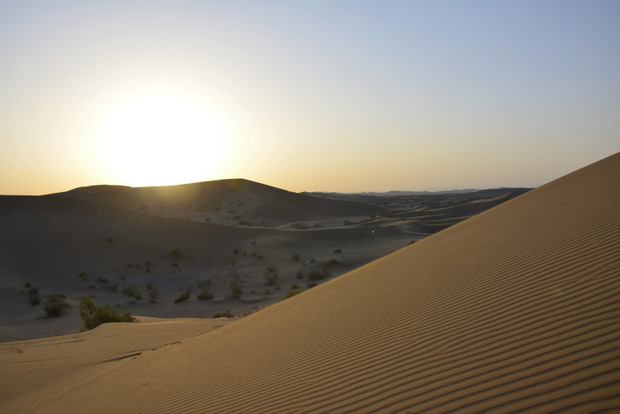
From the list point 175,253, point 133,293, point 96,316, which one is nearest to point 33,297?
point 133,293

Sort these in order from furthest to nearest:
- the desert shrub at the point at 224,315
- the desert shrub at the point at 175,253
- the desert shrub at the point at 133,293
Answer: the desert shrub at the point at 175,253
the desert shrub at the point at 133,293
the desert shrub at the point at 224,315

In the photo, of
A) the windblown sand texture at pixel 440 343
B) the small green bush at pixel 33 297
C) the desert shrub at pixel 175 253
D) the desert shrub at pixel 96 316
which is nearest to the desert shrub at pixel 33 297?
the small green bush at pixel 33 297

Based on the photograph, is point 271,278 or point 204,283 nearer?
point 271,278

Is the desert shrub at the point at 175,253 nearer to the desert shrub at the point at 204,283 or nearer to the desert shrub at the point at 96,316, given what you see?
the desert shrub at the point at 204,283

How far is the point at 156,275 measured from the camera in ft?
80.8

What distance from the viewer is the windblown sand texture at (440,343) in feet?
9.25

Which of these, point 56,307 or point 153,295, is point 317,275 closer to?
point 153,295

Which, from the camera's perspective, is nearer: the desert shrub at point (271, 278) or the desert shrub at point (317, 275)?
the desert shrub at point (317, 275)

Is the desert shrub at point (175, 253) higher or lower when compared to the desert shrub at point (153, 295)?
higher

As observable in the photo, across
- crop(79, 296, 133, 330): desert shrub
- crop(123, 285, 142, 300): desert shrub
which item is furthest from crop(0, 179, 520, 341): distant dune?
crop(79, 296, 133, 330): desert shrub

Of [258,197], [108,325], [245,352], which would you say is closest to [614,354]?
[245,352]

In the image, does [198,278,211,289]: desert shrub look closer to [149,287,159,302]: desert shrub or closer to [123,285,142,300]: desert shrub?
[149,287,159,302]: desert shrub

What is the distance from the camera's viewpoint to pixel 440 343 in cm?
380

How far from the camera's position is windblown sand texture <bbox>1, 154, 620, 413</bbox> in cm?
282
